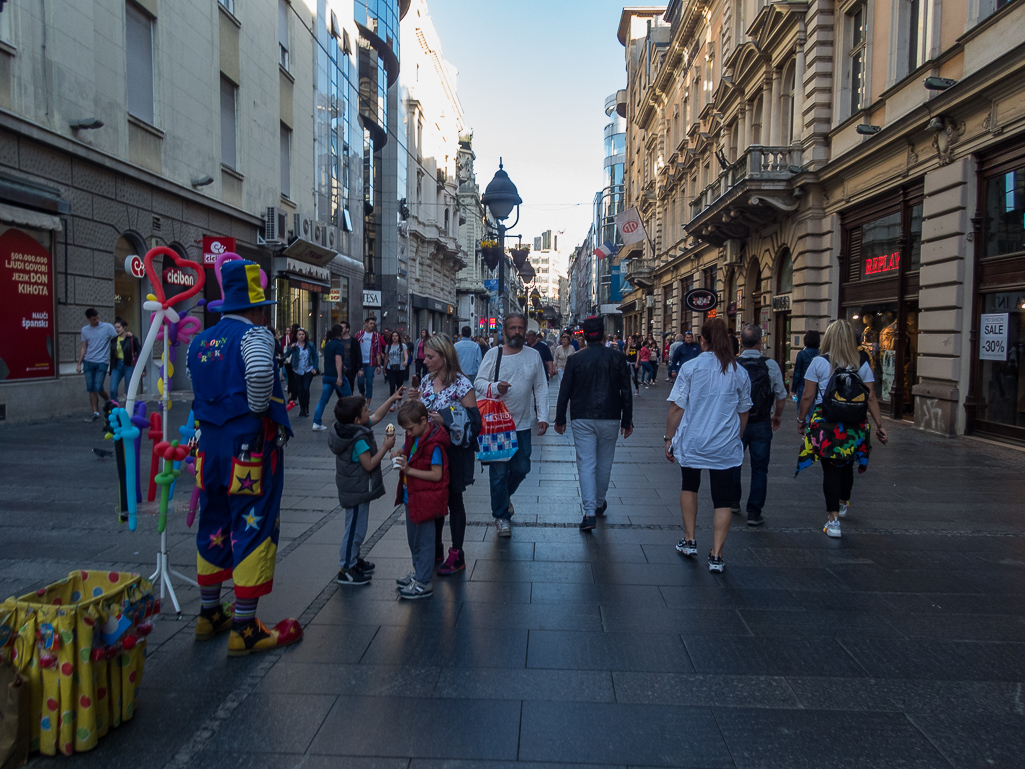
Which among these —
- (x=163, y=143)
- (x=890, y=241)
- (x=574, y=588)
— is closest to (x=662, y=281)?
(x=890, y=241)

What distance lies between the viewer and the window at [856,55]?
1675cm

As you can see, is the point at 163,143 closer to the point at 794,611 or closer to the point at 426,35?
the point at 794,611

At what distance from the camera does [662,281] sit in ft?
135

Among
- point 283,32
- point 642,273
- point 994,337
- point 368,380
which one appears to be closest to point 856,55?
point 994,337

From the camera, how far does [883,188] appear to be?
1538cm

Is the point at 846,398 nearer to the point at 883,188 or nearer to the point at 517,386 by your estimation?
the point at 517,386

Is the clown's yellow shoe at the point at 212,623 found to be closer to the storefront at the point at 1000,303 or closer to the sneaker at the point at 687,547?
the sneaker at the point at 687,547

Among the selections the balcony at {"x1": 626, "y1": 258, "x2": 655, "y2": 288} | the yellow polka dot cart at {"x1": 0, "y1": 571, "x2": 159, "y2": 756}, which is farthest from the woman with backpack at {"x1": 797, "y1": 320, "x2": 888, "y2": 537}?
the balcony at {"x1": 626, "y1": 258, "x2": 655, "y2": 288}

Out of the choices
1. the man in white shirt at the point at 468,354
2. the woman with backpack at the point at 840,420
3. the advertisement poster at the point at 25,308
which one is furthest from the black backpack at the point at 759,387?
the advertisement poster at the point at 25,308

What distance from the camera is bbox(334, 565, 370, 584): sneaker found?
5000mm

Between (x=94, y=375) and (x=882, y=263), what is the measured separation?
589 inches

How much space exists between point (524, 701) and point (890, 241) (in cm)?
1497

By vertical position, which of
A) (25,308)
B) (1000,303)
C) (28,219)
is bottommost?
(25,308)

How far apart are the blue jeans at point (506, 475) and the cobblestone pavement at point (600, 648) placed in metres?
0.25
